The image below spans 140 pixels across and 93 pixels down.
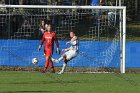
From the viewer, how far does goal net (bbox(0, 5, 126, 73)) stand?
27391 millimetres

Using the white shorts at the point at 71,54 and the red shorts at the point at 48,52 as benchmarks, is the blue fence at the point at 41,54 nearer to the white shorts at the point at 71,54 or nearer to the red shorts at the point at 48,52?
the white shorts at the point at 71,54

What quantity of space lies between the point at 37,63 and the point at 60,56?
1091 millimetres

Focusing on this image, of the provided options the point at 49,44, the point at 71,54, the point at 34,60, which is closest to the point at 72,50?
the point at 71,54

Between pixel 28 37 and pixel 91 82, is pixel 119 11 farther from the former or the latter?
pixel 91 82

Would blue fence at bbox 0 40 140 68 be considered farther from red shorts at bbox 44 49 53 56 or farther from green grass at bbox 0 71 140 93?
green grass at bbox 0 71 140 93

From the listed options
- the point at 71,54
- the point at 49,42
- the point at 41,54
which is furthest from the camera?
the point at 41,54

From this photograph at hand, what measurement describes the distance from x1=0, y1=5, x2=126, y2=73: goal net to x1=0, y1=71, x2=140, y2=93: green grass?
9.05 feet

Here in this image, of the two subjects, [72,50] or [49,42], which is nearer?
[49,42]

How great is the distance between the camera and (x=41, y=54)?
27.7m

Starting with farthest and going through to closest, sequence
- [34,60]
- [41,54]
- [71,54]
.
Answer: [41,54] → [34,60] → [71,54]

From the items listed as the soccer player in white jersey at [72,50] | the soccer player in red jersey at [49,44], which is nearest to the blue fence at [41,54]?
the soccer player in white jersey at [72,50]

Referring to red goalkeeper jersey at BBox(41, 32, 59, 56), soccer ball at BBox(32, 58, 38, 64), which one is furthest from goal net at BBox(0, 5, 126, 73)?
red goalkeeper jersey at BBox(41, 32, 59, 56)

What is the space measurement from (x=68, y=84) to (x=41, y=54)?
25.0ft

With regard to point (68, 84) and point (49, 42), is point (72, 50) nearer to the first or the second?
point (49, 42)
